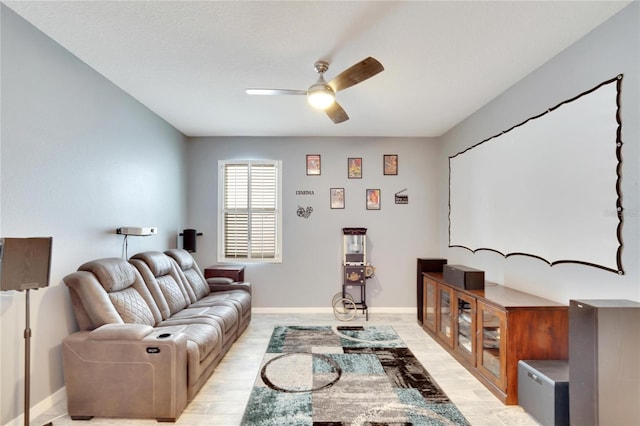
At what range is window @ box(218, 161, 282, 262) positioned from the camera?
529 centimetres

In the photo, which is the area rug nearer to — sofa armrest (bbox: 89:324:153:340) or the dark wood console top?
the dark wood console top

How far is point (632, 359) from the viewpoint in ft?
Result: 5.96

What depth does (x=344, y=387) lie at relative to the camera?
282cm

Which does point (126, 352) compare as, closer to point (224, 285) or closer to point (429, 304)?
point (224, 285)

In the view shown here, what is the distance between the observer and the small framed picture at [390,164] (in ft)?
17.4

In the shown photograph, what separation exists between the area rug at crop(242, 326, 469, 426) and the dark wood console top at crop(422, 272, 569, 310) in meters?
0.90

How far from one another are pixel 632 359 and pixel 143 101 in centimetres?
485

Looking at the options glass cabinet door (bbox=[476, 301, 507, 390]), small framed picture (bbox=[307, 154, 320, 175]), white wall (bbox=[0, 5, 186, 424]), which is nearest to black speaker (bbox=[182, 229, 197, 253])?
white wall (bbox=[0, 5, 186, 424])

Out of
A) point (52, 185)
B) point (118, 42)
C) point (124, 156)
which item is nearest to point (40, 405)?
point (52, 185)

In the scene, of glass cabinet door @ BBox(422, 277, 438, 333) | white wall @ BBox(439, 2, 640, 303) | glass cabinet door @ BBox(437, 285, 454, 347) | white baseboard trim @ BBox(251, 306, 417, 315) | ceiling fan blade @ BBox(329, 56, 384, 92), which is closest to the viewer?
white wall @ BBox(439, 2, 640, 303)

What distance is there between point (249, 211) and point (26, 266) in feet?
11.3

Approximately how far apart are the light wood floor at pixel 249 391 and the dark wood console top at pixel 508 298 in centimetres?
79

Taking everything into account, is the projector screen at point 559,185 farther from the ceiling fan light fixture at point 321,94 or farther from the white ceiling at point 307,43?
the ceiling fan light fixture at point 321,94

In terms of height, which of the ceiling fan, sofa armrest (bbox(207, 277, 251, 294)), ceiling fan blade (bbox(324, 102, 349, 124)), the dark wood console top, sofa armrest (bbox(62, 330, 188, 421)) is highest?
the ceiling fan
